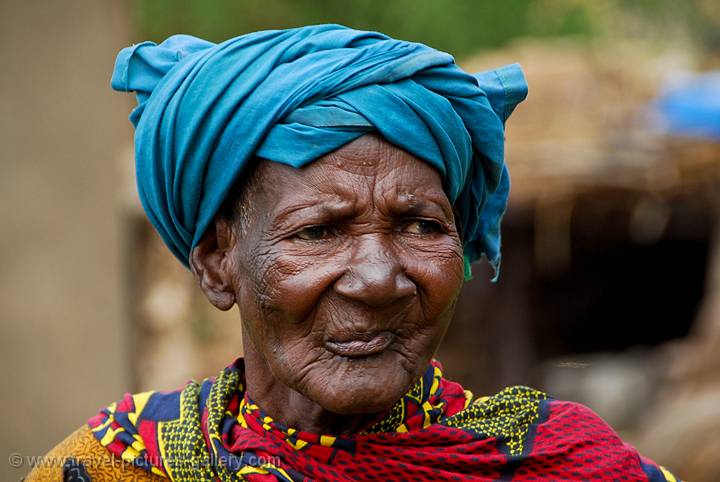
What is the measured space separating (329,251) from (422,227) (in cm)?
22

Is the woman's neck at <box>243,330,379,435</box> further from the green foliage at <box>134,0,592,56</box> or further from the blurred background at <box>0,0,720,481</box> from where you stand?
the green foliage at <box>134,0,592,56</box>

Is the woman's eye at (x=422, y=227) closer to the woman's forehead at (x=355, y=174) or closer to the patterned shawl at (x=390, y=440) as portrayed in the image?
the woman's forehead at (x=355, y=174)

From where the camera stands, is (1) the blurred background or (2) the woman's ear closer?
(2) the woman's ear

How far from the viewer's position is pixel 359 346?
2.42 metres

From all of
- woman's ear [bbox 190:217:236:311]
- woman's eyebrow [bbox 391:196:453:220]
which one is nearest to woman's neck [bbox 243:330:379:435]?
woman's ear [bbox 190:217:236:311]

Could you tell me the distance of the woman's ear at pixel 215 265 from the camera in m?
2.66

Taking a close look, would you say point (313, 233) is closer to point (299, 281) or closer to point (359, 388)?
point (299, 281)

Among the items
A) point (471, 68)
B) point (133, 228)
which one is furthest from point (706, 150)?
point (133, 228)

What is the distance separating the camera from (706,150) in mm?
9914

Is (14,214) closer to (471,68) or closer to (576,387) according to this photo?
(471,68)

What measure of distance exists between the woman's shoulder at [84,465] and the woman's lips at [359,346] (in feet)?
1.91

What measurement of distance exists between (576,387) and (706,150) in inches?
142

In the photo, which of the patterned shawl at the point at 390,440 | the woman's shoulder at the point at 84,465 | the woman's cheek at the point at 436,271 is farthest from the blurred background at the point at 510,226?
the woman's cheek at the point at 436,271

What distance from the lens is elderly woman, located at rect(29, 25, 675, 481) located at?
2428mm
